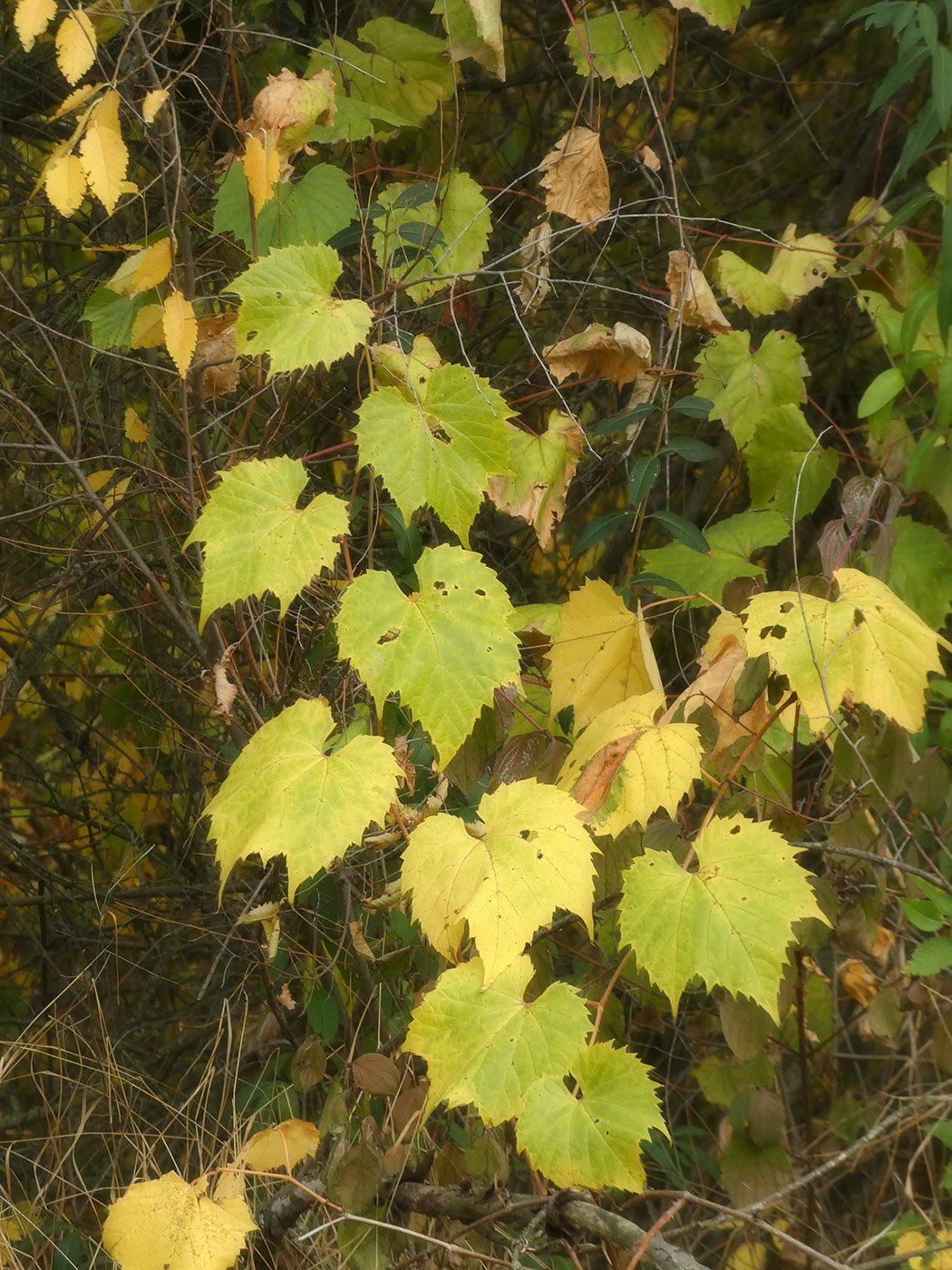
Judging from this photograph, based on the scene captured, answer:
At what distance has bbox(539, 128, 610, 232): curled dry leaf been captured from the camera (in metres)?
1.69

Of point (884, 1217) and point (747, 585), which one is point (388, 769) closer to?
point (747, 585)

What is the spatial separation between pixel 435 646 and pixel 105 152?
72 cm

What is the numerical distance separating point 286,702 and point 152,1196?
70cm

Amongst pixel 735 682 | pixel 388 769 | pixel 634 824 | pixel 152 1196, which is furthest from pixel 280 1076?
pixel 735 682

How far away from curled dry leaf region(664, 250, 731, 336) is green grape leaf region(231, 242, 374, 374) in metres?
0.60

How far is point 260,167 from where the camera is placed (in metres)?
1.36

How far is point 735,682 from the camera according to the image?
4.56 feet

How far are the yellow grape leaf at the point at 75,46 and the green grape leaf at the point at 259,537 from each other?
52 centimetres

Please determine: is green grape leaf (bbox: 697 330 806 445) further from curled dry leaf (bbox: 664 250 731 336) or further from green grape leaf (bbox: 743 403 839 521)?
curled dry leaf (bbox: 664 250 731 336)

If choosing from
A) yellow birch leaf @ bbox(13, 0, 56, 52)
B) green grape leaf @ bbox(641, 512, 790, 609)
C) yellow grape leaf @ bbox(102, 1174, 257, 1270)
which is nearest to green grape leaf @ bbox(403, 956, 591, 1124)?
yellow grape leaf @ bbox(102, 1174, 257, 1270)

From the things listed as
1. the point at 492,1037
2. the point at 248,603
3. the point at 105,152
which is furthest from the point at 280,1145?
the point at 105,152

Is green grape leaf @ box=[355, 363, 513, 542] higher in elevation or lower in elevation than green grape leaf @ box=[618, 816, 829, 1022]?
higher

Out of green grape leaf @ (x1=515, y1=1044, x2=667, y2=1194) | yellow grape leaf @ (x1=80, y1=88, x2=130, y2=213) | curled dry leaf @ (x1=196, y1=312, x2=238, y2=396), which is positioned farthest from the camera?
curled dry leaf @ (x1=196, y1=312, x2=238, y2=396)

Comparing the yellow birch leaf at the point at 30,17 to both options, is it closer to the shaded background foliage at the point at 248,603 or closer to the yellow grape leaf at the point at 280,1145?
the shaded background foliage at the point at 248,603
